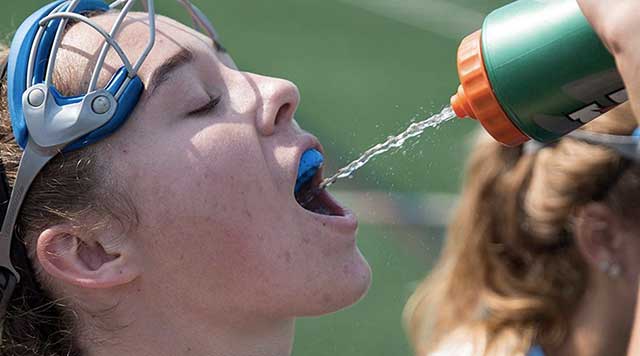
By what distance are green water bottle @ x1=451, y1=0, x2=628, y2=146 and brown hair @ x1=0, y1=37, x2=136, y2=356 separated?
500 mm

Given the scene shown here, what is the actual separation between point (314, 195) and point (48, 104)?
42 cm

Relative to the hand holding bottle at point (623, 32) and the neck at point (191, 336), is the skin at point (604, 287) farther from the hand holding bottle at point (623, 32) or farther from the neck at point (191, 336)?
the hand holding bottle at point (623, 32)

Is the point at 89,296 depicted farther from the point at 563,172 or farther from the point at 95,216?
the point at 563,172

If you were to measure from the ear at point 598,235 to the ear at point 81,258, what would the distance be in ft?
3.66

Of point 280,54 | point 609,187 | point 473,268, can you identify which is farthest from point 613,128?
point 280,54

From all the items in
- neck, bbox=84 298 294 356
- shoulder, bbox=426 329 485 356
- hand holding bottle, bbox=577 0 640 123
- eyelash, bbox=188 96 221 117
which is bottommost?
shoulder, bbox=426 329 485 356

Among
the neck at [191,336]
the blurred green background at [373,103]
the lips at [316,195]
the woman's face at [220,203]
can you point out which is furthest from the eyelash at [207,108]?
the blurred green background at [373,103]

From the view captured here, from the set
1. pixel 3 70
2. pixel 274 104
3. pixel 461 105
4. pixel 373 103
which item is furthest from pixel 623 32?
pixel 373 103

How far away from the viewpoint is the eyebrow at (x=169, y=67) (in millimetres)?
1604

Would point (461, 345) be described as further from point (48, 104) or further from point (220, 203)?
point (48, 104)

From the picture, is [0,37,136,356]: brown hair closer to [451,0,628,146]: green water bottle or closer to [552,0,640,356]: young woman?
[451,0,628,146]: green water bottle

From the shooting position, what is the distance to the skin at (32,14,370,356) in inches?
61.7

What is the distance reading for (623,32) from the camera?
1.27 metres

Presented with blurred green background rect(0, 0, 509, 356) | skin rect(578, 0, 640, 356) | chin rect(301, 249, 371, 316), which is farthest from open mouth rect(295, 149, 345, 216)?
blurred green background rect(0, 0, 509, 356)
